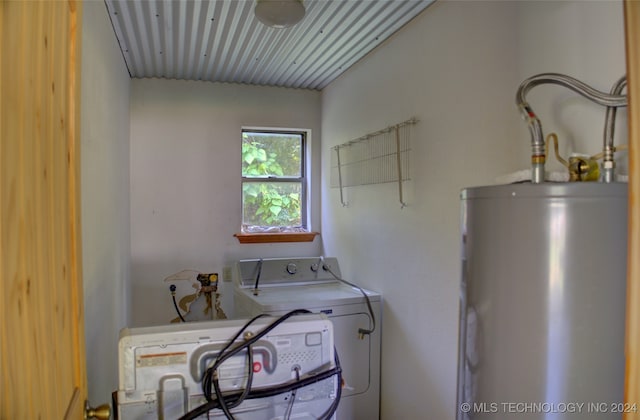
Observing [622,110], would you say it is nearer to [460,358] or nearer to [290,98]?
[460,358]

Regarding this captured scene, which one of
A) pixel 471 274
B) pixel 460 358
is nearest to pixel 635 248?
pixel 471 274

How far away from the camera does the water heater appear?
844 millimetres

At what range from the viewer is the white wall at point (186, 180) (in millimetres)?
3225

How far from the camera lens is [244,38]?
2.47 metres

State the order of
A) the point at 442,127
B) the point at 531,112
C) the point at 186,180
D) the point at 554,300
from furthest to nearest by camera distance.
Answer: the point at 186,180
the point at 442,127
the point at 531,112
the point at 554,300

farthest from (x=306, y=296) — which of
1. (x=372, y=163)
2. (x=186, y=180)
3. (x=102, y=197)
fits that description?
(x=186, y=180)

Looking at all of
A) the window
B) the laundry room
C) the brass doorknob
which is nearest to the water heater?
the laundry room

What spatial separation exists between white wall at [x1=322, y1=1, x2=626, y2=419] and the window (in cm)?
89

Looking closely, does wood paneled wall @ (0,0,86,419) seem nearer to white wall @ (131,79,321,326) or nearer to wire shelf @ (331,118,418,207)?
wire shelf @ (331,118,418,207)

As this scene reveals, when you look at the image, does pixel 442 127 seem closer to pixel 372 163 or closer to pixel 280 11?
pixel 372 163

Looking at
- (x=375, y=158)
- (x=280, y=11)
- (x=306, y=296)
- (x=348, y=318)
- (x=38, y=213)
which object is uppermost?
(x=280, y=11)

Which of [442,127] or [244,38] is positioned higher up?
[244,38]

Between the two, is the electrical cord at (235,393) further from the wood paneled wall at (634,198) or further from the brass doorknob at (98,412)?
the wood paneled wall at (634,198)

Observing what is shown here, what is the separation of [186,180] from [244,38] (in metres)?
1.34
